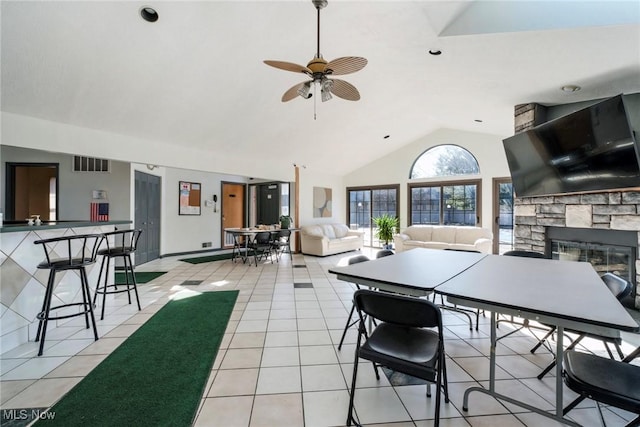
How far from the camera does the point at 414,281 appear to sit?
1836 mm

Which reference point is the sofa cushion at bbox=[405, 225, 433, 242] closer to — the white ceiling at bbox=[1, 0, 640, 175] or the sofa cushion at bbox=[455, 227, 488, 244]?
the sofa cushion at bbox=[455, 227, 488, 244]

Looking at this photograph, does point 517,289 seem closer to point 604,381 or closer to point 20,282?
point 604,381

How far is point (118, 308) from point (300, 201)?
502cm

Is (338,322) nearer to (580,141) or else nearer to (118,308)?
(118,308)

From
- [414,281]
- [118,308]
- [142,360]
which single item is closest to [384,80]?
[414,281]

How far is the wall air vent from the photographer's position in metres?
5.25

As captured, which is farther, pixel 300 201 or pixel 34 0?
pixel 300 201

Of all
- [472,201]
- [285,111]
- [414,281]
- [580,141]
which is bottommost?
[414,281]

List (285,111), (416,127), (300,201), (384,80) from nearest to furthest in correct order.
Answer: (384,80) → (285,111) → (416,127) → (300,201)

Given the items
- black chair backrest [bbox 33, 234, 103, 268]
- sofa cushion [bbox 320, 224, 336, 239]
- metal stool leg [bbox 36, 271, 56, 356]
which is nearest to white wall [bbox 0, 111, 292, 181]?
black chair backrest [bbox 33, 234, 103, 268]

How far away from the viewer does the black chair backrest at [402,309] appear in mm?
1366

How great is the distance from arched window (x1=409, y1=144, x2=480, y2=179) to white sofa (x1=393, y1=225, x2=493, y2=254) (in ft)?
4.77

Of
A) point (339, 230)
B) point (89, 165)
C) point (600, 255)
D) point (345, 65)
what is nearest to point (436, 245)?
point (339, 230)

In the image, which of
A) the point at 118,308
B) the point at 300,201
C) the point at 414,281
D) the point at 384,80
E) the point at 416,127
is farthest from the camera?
the point at 300,201
